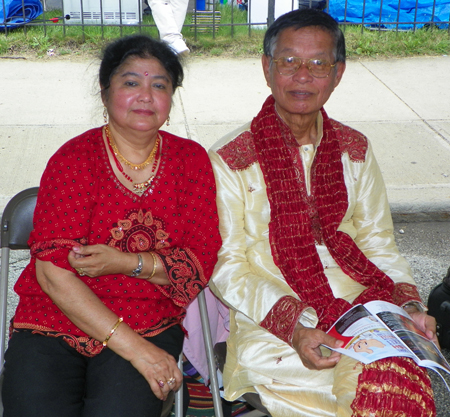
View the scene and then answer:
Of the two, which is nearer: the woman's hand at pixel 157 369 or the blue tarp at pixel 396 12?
the woman's hand at pixel 157 369

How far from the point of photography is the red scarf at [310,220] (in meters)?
2.48

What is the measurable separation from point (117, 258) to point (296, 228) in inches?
29.2

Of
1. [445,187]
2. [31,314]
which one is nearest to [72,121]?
[445,187]

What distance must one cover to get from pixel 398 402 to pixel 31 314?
4.44 feet

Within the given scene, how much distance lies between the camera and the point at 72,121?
5.87 m

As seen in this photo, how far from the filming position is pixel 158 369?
2211 mm

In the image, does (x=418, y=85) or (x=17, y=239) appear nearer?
(x=17, y=239)

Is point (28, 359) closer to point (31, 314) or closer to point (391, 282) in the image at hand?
point (31, 314)

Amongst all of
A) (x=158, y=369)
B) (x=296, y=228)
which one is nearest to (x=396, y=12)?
(x=296, y=228)

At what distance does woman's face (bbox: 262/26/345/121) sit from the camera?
A: 2.55 m

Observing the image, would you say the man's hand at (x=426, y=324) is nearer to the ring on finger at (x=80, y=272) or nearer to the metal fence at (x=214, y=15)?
the ring on finger at (x=80, y=272)

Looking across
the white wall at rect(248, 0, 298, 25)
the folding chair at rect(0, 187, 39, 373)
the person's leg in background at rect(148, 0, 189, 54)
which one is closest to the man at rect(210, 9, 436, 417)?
the folding chair at rect(0, 187, 39, 373)

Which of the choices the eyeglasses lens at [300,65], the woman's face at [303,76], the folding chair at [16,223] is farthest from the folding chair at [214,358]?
the eyeglasses lens at [300,65]

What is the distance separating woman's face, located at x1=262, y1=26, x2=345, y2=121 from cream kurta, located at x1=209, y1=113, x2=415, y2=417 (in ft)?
0.61
